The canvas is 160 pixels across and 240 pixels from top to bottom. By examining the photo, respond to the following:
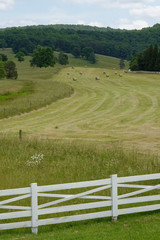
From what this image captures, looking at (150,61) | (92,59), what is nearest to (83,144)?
(150,61)

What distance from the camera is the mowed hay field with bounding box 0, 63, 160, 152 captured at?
29312 mm

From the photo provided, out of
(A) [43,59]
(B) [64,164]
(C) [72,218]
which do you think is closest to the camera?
(C) [72,218]

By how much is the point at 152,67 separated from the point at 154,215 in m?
91.7

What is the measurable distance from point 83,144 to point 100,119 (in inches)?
626

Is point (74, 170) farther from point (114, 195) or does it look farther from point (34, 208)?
point (34, 208)

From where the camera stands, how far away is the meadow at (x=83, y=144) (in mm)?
10383

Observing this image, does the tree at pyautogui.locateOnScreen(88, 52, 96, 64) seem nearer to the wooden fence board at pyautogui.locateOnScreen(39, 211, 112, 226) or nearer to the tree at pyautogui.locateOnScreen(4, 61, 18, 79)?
the tree at pyautogui.locateOnScreen(4, 61, 18, 79)

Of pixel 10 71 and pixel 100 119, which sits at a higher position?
pixel 10 71

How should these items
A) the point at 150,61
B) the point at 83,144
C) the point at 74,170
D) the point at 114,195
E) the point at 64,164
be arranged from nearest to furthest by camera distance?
the point at 114,195 < the point at 74,170 < the point at 64,164 < the point at 83,144 < the point at 150,61

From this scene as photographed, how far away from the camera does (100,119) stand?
1533 inches

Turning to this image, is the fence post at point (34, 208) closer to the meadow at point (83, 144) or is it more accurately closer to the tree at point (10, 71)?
the meadow at point (83, 144)

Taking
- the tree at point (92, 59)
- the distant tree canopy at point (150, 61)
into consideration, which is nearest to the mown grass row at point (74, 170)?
the distant tree canopy at point (150, 61)

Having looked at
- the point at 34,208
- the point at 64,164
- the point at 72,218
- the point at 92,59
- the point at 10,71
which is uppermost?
the point at 92,59

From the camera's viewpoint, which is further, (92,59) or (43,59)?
(92,59)
